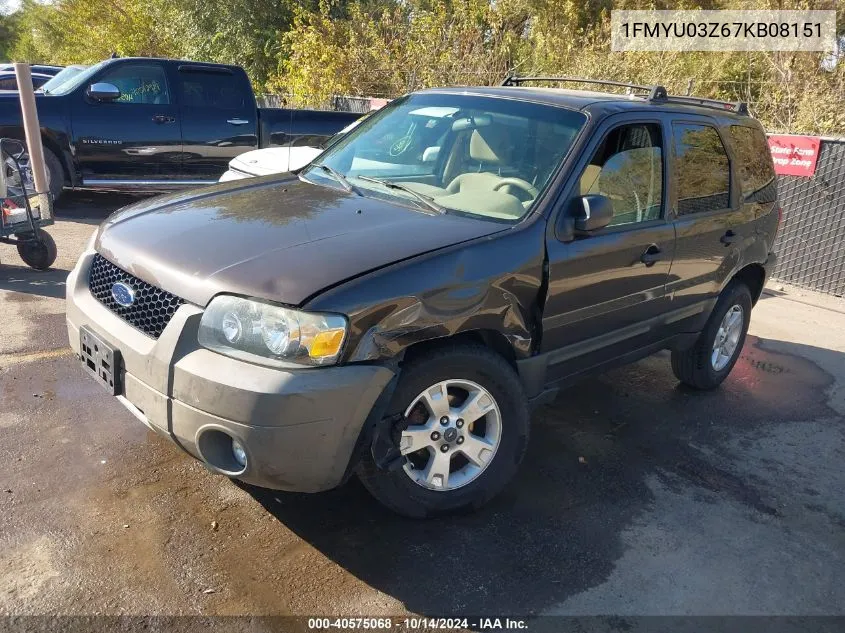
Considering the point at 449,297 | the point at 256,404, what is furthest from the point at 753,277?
the point at 256,404

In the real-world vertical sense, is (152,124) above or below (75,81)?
below

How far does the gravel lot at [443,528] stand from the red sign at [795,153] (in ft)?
13.8

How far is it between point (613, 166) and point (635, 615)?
217 centimetres

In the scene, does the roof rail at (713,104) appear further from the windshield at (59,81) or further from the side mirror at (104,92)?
the windshield at (59,81)

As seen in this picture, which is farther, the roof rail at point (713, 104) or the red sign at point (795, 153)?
the red sign at point (795, 153)

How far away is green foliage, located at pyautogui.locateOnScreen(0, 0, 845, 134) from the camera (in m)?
11.9

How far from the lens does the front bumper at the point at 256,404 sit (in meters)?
2.63

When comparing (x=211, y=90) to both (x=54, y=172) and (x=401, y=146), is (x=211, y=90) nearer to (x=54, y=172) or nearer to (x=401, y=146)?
(x=54, y=172)

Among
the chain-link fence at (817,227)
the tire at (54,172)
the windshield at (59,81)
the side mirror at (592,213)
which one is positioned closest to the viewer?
the side mirror at (592,213)

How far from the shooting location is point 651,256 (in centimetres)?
399

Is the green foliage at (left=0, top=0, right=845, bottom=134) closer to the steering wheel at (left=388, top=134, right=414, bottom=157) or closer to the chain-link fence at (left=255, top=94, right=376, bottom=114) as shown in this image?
the chain-link fence at (left=255, top=94, right=376, bottom=114)

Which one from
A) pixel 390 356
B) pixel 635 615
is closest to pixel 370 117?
pixel 390 356

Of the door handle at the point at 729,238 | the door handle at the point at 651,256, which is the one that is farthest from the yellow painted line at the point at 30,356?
the door handle at the point at 729,238

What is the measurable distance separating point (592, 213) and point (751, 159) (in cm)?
213
